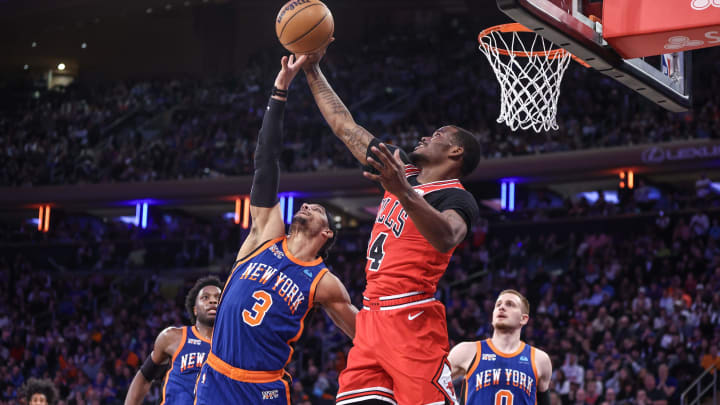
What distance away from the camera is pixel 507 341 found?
21.1ft

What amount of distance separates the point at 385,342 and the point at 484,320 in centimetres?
1281

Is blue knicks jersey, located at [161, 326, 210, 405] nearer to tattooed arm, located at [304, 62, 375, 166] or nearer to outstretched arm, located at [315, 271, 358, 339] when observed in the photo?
outstretched arm, located at [315, 271, 358, 339]

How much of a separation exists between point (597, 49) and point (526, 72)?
5.86 feet

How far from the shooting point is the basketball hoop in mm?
6906

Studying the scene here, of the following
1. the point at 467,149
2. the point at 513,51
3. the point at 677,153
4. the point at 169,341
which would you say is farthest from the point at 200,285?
the point at 677,153

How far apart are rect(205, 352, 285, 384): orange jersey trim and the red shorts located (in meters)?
0.69

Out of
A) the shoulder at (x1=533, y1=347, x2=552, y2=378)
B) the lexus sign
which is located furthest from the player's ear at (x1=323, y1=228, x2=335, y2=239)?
the lexus sign

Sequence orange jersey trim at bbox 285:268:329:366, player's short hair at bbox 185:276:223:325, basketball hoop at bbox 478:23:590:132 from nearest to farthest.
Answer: orange jersey trim at bbox 285:268:329:366
player's short hair at bbox 185:276:223:325
basketball hoop at bbox 478:23:590:132

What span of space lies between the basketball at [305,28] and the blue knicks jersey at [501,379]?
264 centimetres

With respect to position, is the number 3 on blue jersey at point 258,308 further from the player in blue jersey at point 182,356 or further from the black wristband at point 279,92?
the player in blue jersey at point 182,356

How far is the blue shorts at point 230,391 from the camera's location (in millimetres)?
4625

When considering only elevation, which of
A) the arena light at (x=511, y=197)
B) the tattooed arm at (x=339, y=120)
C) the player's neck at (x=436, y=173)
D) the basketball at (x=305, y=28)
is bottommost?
the player's neck at (x=436, y=173)

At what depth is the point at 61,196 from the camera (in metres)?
25.0

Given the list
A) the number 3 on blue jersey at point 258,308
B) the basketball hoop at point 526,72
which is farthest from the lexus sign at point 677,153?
the number 3 on blue jersey at point 258,308
